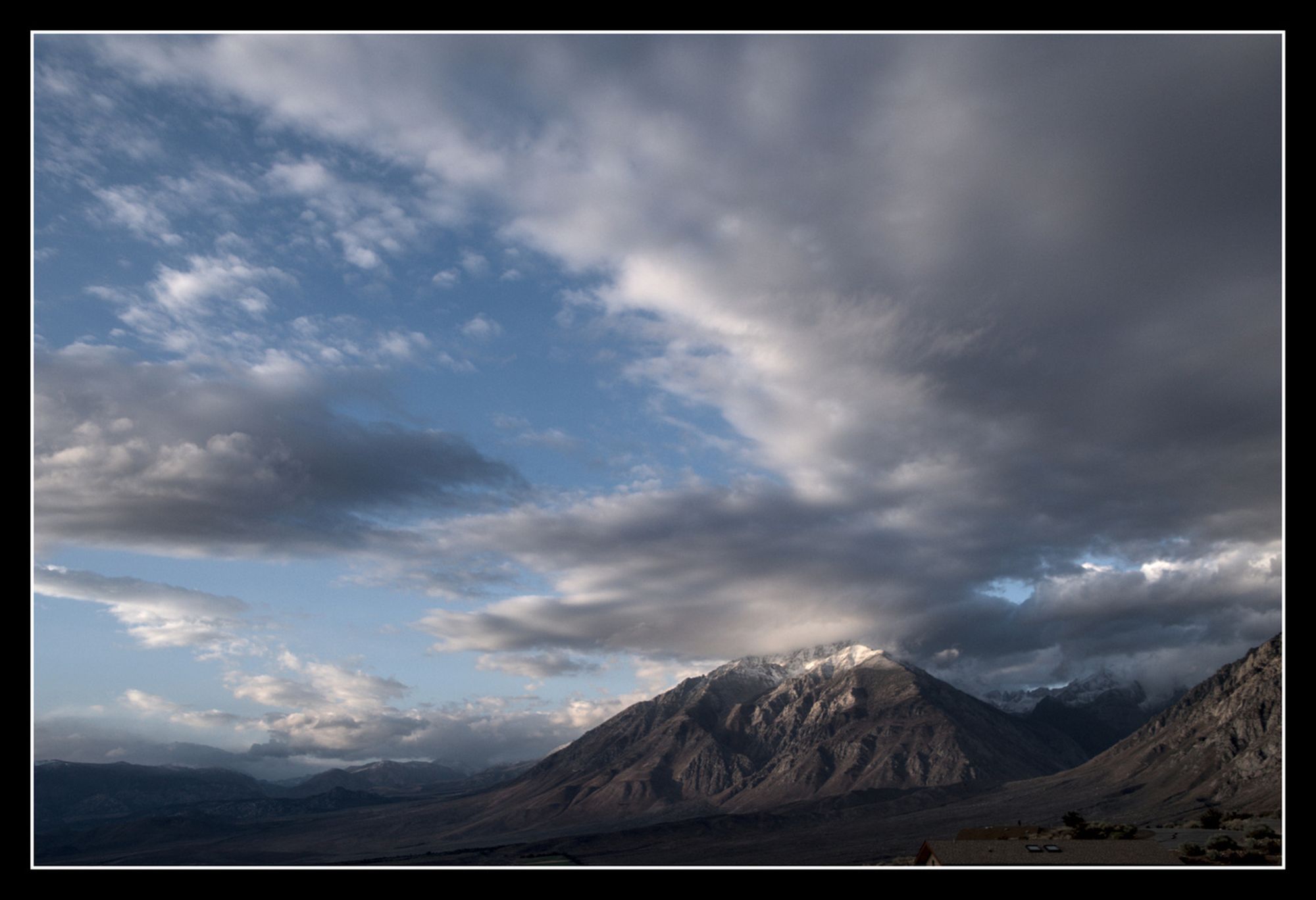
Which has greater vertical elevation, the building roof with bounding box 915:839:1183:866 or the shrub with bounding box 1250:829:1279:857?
the building roof with bounding box 915:839:1183:866

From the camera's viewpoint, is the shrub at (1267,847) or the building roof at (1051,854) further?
the shrub at (1267,847)

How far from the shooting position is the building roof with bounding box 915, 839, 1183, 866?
102 m

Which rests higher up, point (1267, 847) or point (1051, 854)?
point (1051, 854)

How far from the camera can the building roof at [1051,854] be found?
10162 cm

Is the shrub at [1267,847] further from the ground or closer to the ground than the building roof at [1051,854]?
closer to the ground

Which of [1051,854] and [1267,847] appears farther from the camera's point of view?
[1267,847]

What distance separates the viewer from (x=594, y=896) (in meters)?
38.4

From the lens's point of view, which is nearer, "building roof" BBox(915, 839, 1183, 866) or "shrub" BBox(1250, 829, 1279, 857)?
"building roof" BBox(915, 839, 1183, 866)

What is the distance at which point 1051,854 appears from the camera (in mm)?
105562
